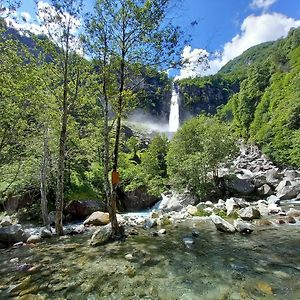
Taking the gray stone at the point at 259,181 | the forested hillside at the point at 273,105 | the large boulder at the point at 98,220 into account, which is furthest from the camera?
the forested hillside at the point at 273,105

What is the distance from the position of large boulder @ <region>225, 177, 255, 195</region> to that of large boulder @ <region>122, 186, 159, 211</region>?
10.4 meters

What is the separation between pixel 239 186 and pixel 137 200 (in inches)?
529

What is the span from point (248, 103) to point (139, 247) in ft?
332

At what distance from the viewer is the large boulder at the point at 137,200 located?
3500 cm

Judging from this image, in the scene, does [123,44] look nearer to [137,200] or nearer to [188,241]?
[188,241]

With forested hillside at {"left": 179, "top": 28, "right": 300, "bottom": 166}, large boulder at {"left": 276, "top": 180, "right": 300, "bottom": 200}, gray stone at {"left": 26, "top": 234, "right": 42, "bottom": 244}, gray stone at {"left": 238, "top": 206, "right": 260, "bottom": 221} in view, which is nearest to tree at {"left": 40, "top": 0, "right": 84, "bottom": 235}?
gray stone at {"left": 26, "top": 234, "right": 42, "bottom": 244}

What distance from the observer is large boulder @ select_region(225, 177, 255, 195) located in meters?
37.6

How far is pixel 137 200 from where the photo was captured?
35.6m

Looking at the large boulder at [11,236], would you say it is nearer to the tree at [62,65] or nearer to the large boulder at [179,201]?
the tree at [62,65]

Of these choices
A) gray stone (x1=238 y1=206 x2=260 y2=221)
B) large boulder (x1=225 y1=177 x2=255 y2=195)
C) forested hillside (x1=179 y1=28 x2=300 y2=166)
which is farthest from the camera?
forested hillside (x1=179 y1=28 x2=300 y2=166)

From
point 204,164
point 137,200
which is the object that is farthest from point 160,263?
point 204,164

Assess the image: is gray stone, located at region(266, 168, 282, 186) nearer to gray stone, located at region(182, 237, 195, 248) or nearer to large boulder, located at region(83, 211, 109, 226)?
large boulder, located at region(83, 211, 109, 226)

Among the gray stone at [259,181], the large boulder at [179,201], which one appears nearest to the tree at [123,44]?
the large boulder at [179,201]

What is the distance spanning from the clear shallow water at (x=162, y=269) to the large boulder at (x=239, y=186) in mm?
23784
